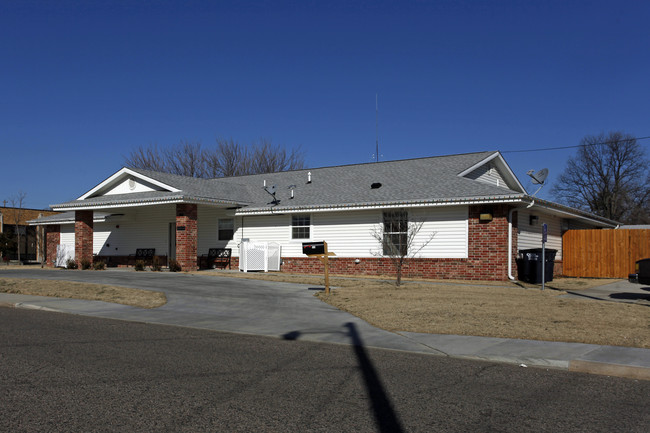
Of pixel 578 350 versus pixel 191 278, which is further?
pixel 191 278

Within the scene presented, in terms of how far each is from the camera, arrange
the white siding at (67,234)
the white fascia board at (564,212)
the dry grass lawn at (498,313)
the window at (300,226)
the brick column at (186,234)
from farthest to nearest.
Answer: the white siding at (67,234), the window at (300,226), the brick column at (186,234), the white fascia board at (564,212), the dry grass lawn at (498,313)

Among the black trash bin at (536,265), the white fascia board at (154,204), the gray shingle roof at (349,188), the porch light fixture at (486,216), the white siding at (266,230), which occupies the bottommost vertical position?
the black trash bin at (536,265)

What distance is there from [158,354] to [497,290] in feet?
37.3

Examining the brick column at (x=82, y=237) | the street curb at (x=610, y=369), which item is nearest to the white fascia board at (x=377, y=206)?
the brick column at (x=82, y=237)

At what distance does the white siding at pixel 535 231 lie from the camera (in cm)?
2081

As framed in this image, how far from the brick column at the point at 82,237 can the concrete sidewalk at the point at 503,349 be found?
1635 centimetres

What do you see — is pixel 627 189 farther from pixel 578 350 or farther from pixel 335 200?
pixel 578 350

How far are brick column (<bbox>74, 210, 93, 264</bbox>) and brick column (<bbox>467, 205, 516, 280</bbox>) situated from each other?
17593 mm

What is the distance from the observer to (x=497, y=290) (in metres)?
16.2

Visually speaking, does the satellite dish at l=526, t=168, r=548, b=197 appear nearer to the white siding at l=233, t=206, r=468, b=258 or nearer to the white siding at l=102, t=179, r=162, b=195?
the white siding at l=233, t=206, r=468, b=258

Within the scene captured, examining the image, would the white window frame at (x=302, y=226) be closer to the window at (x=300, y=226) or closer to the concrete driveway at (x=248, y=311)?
the window at (x=300, y=226)

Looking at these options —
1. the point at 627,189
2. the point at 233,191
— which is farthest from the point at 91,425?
the point at 627,189

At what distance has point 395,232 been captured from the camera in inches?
832

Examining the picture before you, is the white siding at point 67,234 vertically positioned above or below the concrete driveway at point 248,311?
above
